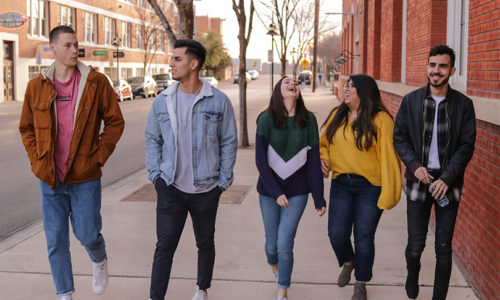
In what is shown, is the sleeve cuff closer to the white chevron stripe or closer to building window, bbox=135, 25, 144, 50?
the white chevron stripe

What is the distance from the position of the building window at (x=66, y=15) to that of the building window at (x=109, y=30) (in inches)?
298

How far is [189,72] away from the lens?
465 cm

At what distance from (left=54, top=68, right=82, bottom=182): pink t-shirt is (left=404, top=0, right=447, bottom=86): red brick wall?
4927 millimetres

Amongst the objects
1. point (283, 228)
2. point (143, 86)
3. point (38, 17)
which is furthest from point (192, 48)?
point (143, 86)

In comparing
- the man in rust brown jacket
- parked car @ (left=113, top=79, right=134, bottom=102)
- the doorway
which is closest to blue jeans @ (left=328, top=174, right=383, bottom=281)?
the man in rust brown jacket

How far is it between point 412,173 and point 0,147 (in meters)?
13.5

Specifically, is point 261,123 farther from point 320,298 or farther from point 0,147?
point 0,147

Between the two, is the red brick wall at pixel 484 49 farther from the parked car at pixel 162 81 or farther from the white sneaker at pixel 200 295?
the parked car at pixel 162 81

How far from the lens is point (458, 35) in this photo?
24.7ft

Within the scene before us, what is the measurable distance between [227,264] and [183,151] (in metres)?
1.81

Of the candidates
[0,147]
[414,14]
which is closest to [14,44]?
[0,147]

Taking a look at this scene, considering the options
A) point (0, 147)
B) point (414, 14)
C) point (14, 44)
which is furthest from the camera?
point (14, 44)

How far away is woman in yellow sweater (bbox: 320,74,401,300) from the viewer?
4844 millimetres

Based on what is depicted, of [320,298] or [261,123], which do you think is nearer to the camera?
[261,123]
